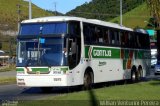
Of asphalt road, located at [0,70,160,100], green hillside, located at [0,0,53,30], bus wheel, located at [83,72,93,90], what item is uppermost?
green hillside, located at [0,0,53,30]

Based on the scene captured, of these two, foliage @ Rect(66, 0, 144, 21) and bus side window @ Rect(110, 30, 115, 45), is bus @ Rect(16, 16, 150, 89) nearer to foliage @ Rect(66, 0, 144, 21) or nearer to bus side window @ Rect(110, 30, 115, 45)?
bus side window @ Rect(110, 30, 115, 45)

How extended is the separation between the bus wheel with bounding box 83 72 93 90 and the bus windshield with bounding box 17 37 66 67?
2.10 m

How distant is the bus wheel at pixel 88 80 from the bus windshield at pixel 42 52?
6.88ft

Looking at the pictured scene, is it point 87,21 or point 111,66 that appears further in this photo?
point 111,66

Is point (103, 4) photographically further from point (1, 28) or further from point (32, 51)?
point (32, 51)

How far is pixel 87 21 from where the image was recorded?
2395 cm

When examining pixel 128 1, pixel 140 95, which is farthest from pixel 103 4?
pixel 140 95

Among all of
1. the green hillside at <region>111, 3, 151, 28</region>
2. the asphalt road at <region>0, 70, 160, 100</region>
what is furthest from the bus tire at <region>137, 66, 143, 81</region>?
the green hillside at <region>111, 3, 151, 28</region>

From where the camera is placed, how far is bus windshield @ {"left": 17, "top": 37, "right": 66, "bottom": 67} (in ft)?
70.6

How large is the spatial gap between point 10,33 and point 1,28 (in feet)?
8.46

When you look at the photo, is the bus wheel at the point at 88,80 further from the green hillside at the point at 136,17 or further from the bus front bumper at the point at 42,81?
the green hillside at the point at 136,17

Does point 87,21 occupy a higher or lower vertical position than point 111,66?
higher

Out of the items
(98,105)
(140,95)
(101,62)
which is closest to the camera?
(98,105)

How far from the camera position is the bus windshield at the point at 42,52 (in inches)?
847
